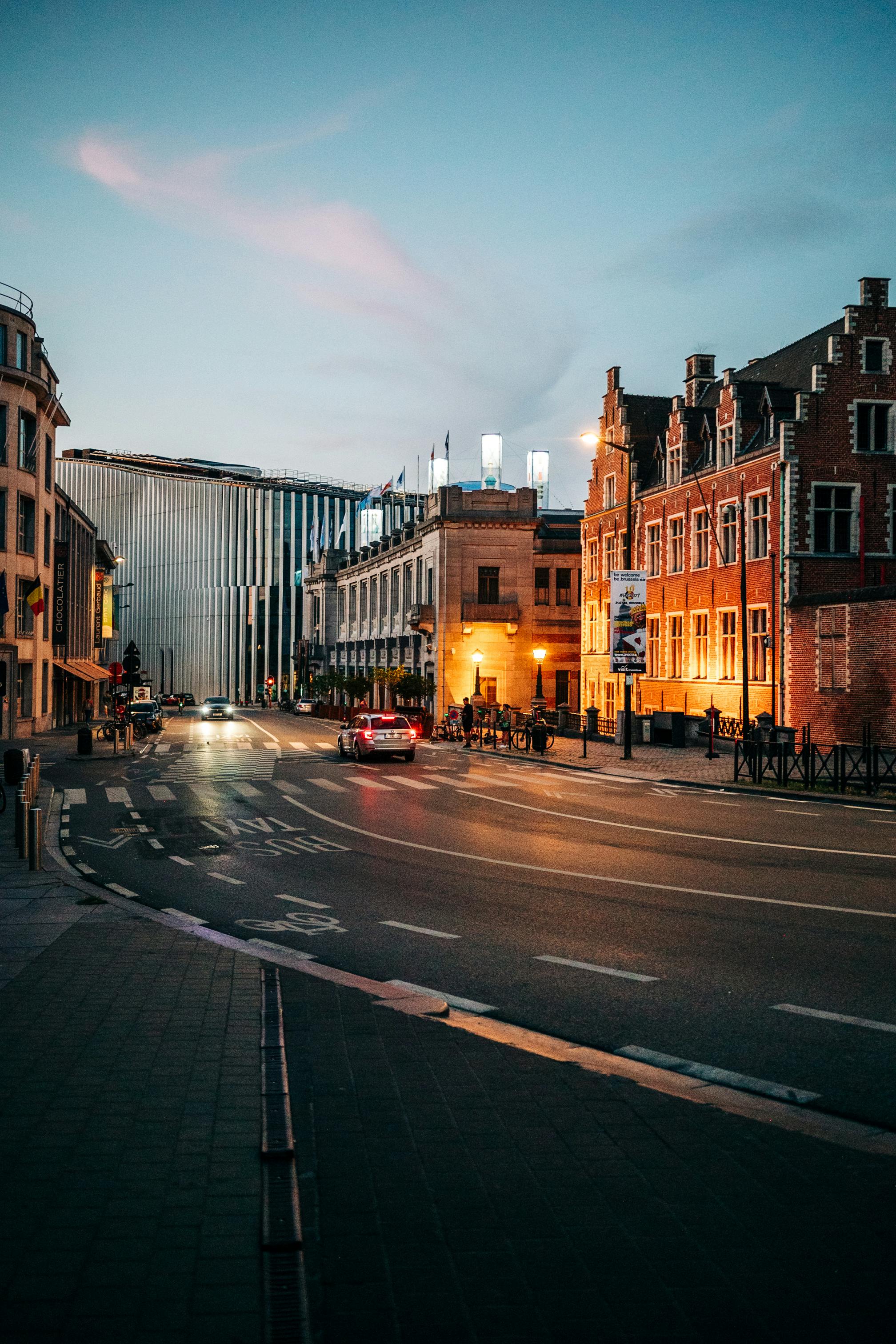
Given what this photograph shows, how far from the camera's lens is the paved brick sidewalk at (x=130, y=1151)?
147 inches

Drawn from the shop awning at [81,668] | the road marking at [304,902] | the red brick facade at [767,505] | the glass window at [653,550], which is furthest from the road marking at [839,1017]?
the shop awning at [81,668]

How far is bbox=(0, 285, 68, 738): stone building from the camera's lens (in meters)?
45.4

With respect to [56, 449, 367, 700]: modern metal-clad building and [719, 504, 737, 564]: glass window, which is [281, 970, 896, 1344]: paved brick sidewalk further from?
[56, 449, 367, 700]: modern metal-clad building

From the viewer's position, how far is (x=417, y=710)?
53.2 meters

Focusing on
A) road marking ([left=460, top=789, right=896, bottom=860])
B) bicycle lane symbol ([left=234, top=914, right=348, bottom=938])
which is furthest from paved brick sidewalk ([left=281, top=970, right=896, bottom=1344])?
road marking ([left=460, top=789, right=896, bottom=860])

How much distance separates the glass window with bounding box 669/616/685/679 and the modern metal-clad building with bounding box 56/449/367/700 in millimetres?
99382

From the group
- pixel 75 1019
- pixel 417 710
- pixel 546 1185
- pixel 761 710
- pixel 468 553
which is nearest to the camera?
pixel 546 1185

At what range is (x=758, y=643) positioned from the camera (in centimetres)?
3975

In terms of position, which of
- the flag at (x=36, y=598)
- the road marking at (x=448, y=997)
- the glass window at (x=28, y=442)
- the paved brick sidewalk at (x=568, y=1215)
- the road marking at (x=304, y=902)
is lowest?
the road marking at (x=304, y=902)

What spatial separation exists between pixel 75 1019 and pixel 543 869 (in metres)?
8.02

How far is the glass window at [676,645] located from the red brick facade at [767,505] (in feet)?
0.22

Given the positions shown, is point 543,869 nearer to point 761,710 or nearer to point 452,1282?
point 452,1282

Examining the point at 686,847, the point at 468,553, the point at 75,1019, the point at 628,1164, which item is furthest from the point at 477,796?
the point at 468,553

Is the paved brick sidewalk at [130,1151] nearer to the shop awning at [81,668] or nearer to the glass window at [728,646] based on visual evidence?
the glass window at [728,646]
